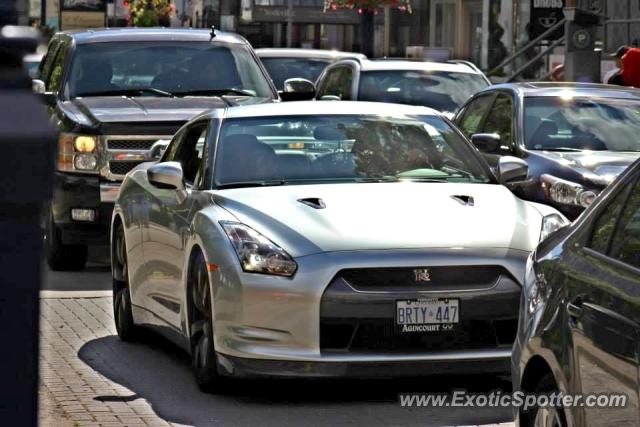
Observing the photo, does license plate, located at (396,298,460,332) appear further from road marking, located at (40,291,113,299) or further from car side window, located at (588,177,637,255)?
road marking, located at (40,291,113,299)

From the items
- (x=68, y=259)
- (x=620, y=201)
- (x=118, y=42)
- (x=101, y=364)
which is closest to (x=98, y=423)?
(x=101, y=364)

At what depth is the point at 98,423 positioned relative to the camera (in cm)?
763

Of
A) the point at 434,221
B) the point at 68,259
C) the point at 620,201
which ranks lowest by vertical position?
the point at 68,259

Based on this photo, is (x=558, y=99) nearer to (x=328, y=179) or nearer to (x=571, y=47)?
(x=328, y=179)

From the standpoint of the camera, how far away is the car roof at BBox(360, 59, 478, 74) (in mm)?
19719

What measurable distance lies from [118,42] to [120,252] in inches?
204

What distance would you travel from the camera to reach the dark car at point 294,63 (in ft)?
81.3

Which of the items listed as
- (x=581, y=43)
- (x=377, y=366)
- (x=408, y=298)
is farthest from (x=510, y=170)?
(x=581, y=43)

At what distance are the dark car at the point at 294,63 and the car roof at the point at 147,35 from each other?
833 cm

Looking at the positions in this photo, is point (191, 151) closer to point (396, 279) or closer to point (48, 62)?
point (396, 279)

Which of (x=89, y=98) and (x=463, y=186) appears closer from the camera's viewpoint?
(x=463, y=186)

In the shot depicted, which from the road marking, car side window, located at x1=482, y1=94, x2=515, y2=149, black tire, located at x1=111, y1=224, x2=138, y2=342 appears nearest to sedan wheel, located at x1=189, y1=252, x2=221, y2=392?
black tire, located at x1=111, y1=224, x2=138, y2=342

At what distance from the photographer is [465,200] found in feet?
28.8

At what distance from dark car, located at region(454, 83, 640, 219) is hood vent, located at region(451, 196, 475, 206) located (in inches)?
147
